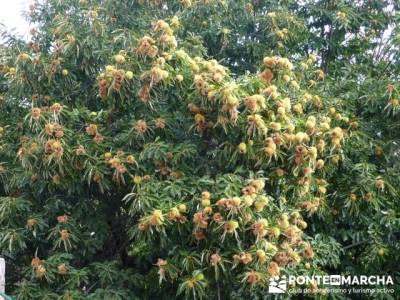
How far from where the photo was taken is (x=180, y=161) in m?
3.67

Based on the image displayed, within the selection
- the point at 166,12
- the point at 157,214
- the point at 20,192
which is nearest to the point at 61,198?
the point at 20,192

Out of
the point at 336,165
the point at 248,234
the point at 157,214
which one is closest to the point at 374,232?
the point at 336,165

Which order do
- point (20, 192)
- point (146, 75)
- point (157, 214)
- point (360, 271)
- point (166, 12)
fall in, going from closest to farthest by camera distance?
point (157, 214) → point (146, 75) → point (20, 192) → point (360, 271) → point (166, 12)

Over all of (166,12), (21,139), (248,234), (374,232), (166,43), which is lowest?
(248,234)

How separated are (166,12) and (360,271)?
8.90 ft

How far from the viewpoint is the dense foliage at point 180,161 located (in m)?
3.38

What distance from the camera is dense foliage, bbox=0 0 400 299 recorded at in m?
3.38

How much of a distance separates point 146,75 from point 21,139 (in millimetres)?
1098

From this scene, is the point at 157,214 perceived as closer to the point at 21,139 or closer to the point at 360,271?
the point at 21,139

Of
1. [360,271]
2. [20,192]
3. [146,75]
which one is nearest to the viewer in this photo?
[146,75]

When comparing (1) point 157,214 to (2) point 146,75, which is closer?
(1) point 157,214

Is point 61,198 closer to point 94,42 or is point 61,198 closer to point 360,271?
point 94,42

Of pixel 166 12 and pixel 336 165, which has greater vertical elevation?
pixel 166 12

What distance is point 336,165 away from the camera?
14.0 feet
